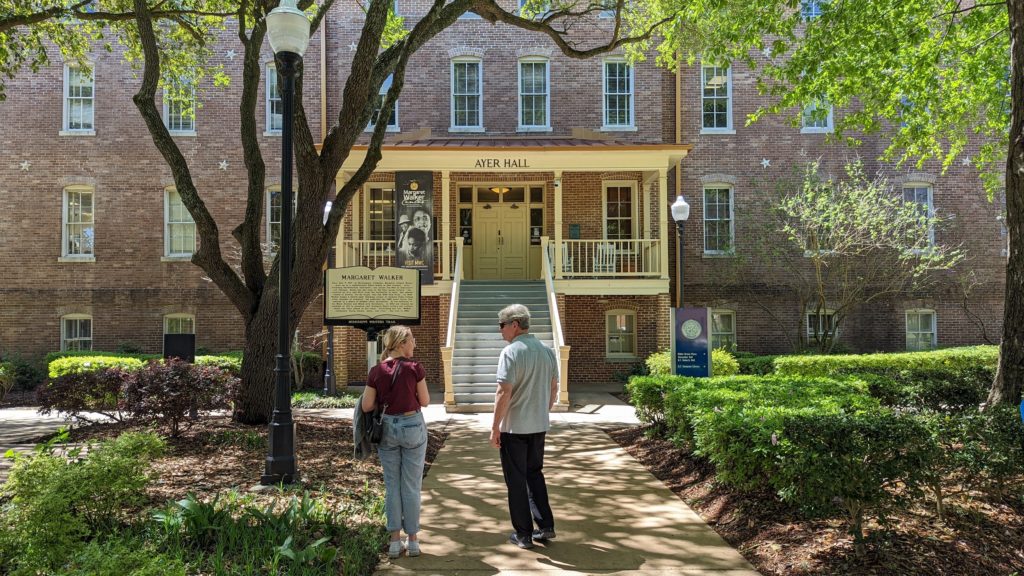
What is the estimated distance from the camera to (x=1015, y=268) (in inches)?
251

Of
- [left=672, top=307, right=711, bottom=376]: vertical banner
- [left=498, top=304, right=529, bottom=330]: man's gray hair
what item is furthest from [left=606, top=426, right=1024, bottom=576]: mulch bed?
[left=672, top=307, right=711, bottom=376]: vertical banner

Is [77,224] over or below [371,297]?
over

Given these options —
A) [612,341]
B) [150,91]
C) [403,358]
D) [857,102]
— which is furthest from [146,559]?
[857,102]

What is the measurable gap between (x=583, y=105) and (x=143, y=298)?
13.3m

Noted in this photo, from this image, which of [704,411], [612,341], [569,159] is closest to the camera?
[704,411]

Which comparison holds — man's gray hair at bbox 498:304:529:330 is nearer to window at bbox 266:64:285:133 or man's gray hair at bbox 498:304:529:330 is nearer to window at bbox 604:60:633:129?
window at bbox 604:60:633:129

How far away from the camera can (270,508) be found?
16.6 ft

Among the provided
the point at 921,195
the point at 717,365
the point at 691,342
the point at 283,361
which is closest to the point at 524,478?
the point at 283,361

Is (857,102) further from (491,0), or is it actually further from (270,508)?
(270,508)

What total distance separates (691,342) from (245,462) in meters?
6.81

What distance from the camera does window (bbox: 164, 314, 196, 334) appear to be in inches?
728

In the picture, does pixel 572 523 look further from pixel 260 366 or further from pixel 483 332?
pixel 483 332

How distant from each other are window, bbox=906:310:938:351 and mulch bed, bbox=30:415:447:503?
14.9m

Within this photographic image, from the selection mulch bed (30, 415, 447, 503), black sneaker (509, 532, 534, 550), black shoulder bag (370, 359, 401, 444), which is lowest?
black sneaker (509, 532, 534, 550)
